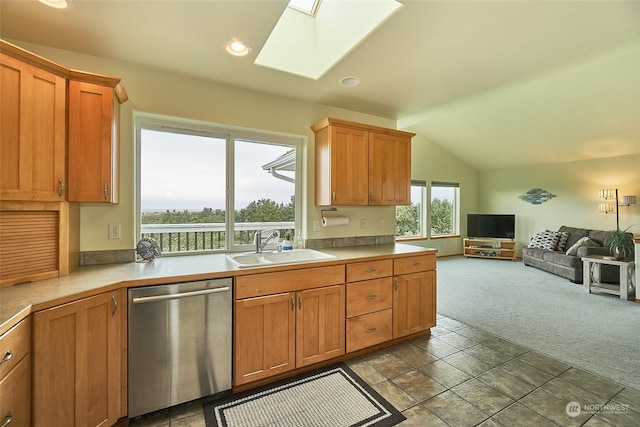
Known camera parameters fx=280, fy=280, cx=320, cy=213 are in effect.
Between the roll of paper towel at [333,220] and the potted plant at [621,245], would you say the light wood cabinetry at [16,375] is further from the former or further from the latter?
the potted plant at [621,245]

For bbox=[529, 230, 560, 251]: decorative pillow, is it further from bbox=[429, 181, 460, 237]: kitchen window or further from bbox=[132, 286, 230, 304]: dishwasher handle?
bbox=[132, 286, 230, 304]: dishwasher handle

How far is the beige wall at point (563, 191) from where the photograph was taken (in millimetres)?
5598

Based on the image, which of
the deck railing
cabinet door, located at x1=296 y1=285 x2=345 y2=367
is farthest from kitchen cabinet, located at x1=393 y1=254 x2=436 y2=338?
the deck railing

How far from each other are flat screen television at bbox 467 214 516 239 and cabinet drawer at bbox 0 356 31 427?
8.39m

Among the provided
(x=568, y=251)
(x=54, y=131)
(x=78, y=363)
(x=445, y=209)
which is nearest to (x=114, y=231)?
(x=54, y=131)

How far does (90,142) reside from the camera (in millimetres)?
1817

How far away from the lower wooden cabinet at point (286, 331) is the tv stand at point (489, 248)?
643cm

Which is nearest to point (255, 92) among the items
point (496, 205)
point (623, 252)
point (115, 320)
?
point (115, 320)

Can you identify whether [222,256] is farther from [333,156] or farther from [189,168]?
[333,156]

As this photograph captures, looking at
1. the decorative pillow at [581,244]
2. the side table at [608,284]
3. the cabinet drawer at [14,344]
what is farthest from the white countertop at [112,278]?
the decorative pillow at [581,244]

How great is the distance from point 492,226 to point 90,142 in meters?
8.28

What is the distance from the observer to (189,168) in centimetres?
258

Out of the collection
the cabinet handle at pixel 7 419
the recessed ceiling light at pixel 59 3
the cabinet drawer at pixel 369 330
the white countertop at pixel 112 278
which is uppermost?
the recessed ceiling light at pixel 59 3

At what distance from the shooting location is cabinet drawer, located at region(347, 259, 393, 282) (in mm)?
2389
